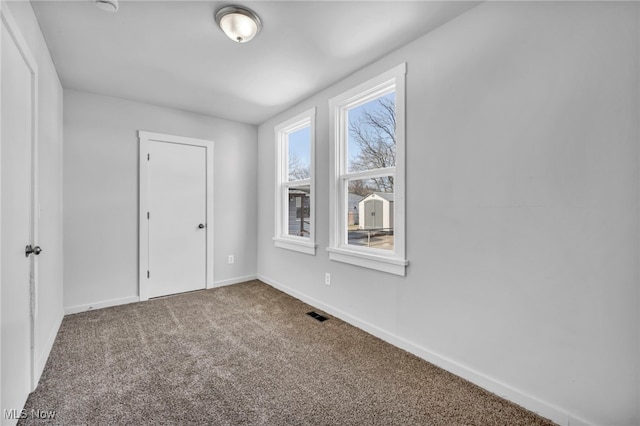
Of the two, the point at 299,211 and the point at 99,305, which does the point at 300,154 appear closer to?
the point at 299,211

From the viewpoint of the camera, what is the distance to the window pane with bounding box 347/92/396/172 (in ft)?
8.54

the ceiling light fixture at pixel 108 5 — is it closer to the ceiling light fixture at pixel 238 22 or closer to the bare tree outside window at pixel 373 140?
the ceiling light fixture at pixel 238 22

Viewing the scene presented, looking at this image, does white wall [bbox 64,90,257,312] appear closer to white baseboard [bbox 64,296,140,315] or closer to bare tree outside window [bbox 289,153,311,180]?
white baseboard [bbox 64,296,140,315]

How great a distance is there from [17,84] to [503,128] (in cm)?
284

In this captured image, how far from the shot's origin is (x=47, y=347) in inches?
89.4

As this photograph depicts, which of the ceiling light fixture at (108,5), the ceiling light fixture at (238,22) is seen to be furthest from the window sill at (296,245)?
the ceiling light fixture at (108,5)

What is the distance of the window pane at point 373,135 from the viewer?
8.54 ft

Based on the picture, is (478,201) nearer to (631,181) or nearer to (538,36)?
(631,181)

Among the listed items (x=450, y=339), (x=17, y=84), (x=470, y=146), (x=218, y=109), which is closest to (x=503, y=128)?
(x=470, y=146)

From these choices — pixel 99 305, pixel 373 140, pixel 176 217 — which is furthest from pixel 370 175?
pixel 99 305

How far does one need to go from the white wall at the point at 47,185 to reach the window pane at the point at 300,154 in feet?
7.88

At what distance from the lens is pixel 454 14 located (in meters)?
1.97

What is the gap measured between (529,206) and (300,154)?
8.80ft

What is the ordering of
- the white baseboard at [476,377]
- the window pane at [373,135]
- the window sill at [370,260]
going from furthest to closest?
the window pane at [373,135]
the window sill at [370,260]
the white baseboard at [476,377]
